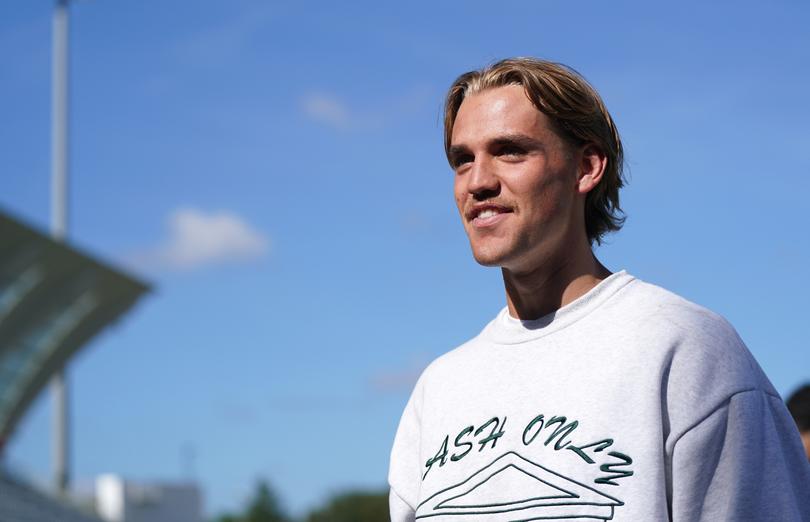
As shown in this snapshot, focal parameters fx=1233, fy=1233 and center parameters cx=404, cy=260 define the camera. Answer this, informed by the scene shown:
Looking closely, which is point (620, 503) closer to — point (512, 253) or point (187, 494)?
point (512, 253)

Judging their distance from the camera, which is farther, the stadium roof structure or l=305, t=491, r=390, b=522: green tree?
l=305, t=491, r=390, b=522: green tree

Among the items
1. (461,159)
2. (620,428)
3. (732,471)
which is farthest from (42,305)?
(732,471)

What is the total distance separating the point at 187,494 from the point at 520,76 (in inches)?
2765

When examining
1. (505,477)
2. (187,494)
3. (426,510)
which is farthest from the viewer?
(187,494)

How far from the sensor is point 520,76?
2.67 meters

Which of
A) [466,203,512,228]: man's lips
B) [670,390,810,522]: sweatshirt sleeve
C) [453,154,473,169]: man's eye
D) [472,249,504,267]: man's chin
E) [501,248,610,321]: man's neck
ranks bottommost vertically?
[670,390,810,522]: sweatshirt sleeve

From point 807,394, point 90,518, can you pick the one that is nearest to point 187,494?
point 90,518

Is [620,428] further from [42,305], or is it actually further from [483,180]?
[42,305]

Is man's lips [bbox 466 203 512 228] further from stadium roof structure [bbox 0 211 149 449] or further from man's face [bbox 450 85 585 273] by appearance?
stadium roof structure [bbox 0 211 149 449]

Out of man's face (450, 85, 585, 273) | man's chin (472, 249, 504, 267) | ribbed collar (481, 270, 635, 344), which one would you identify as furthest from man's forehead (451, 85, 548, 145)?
ribbed collar (481, 270, 635, 344)

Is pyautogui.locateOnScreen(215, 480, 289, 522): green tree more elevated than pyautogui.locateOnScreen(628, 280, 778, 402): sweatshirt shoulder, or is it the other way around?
pyautogui.locateOnScreen(215, 480, 289, 522): green tree

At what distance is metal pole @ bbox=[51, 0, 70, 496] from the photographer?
1334 inches

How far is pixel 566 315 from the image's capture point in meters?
2.61

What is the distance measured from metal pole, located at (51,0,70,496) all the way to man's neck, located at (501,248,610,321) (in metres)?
30.2
